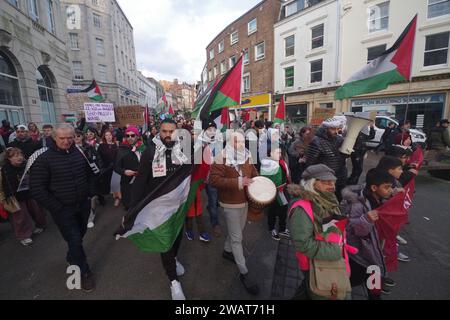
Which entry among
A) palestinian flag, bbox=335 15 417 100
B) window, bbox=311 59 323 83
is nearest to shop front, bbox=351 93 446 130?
window, bbox=311 59 323 83

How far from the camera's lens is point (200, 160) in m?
2.97

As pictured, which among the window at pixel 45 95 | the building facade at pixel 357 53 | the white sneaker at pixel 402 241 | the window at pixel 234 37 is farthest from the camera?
the window at pixel 234 37

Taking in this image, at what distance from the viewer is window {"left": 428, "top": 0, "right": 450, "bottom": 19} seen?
1249 centimetres

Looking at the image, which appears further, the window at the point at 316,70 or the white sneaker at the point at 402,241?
the window at the point at 316,70

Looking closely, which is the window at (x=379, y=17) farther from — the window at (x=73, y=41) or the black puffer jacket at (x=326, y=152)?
the window at (x=73, y=41)

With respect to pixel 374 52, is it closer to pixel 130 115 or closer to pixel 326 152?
pixel 326 152

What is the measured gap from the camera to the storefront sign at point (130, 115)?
8.84 m

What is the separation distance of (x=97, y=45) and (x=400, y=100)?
3489 cm

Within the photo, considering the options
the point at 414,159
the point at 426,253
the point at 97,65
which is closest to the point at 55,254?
the point at 426,253

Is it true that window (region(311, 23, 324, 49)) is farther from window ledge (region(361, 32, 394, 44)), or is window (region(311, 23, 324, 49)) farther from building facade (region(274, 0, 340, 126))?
window ledge (region(361, 32, 394, 44))

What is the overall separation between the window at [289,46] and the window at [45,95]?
18.4 m

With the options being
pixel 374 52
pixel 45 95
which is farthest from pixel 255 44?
pixel 45 95

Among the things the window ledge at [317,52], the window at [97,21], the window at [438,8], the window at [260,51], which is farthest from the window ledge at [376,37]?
the window at [97,21]
